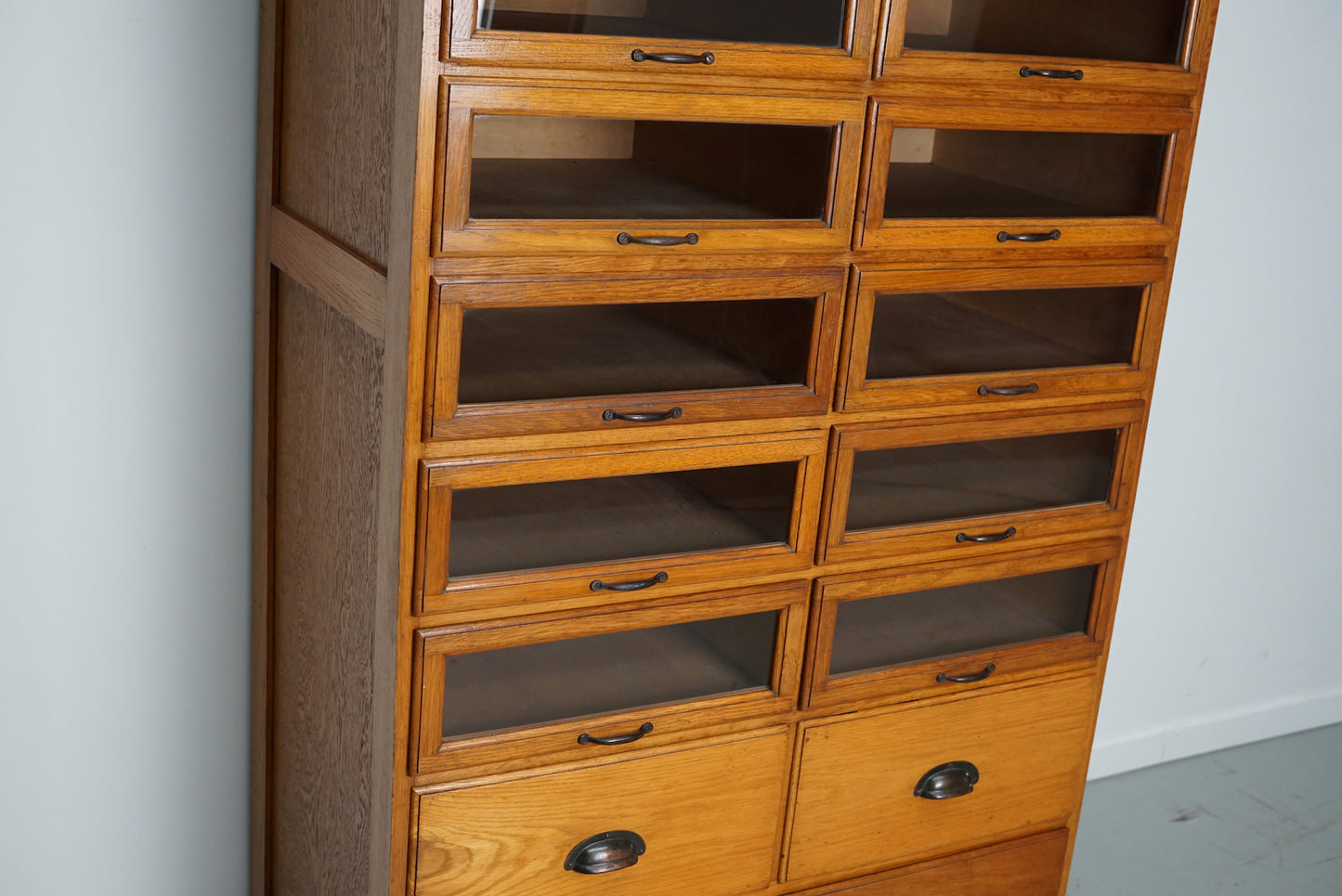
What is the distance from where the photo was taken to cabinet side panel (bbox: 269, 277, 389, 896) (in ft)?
4.89

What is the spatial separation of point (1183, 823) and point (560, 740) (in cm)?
163

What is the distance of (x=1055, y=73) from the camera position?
5.16 ft

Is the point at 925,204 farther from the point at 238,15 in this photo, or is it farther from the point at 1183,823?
the point at 1183,823

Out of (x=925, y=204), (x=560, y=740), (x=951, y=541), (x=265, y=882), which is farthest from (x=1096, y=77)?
(x=265, y=882)

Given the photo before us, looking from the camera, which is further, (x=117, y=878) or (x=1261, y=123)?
(x=1261, y=123)

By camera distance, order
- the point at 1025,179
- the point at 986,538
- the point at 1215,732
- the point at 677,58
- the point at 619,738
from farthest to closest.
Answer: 1. the point at 1215,732
2. the point at 986,538
3. the point at 1025,179
4. the point at 619,738
5. the point at 677,58

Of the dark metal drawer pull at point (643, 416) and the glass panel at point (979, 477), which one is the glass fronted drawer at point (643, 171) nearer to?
the dark metal drawer pull at point (643, 416)

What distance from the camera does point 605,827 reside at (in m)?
1.57

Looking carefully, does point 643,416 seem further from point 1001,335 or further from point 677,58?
point 1001,335

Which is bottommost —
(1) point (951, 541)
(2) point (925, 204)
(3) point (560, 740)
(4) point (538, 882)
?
(4) point (538, 882)

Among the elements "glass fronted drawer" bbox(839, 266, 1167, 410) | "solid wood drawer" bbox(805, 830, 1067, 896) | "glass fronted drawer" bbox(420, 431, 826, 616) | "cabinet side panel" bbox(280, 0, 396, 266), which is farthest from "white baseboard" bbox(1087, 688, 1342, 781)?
"cabinet side panel" bbox(280, 0, 396, 266)

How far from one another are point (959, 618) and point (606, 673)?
1.74 feet

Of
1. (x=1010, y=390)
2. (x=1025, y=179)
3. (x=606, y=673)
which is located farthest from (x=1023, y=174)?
(x=606, y=673)

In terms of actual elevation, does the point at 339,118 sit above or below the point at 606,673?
above
